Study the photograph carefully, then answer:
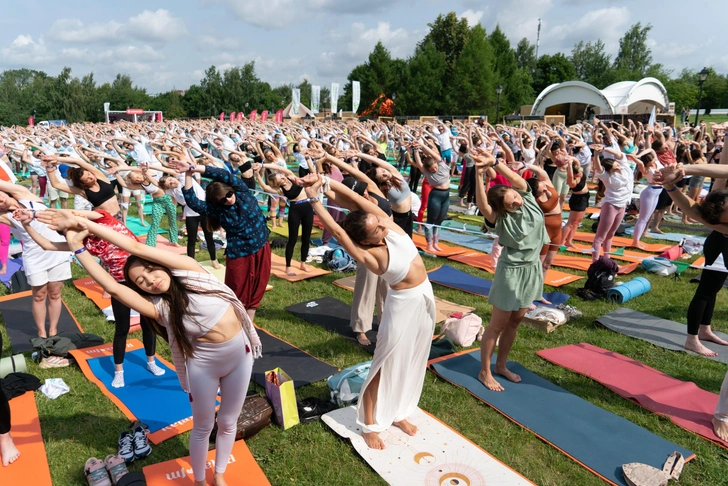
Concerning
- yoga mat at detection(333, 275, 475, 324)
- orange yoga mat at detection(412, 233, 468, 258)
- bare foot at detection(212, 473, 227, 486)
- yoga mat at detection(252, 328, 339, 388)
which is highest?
orange yoga mat at detection(412, 233, 468, 258)

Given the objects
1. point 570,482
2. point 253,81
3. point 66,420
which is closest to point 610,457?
point 570,482

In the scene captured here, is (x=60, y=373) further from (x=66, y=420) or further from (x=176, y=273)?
(x=176, y=273)

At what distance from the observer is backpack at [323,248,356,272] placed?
8516 millimetres

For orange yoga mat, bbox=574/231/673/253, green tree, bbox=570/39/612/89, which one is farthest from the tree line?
orange yoga mat, bbox=574/231/673/253

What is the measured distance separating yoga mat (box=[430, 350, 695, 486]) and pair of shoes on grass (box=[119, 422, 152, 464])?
108 inches

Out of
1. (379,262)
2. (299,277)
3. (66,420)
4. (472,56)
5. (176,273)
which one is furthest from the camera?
(472,56)

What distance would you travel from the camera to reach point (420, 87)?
172ft

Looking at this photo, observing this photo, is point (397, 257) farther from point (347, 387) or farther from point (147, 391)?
point (147, 391)

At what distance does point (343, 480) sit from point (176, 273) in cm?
199

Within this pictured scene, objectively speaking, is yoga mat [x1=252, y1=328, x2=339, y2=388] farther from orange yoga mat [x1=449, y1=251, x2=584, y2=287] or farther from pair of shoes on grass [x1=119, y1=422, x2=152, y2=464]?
orange yoga mat [x1=449, y1=251, x2=584, y2=287]

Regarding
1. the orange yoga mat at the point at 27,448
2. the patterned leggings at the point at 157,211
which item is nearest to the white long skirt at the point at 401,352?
the orange yoga mat at the point at 27,448

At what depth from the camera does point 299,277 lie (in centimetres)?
805

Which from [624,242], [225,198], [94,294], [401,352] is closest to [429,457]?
[401,352]

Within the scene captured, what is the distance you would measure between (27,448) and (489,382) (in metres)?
3.97
